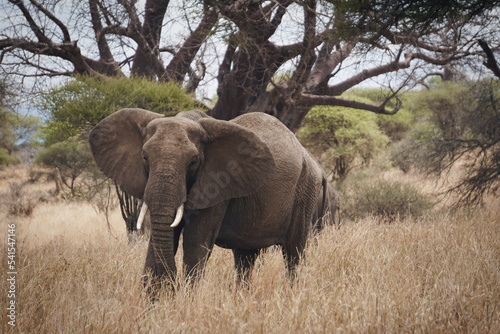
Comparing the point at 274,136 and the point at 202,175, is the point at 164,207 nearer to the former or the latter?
the point at 202,175

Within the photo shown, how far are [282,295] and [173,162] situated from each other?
1.53 meters

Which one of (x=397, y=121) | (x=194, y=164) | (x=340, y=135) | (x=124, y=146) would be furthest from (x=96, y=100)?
(x=397, y=121)

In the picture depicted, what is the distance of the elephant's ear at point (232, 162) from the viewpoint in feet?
10.2

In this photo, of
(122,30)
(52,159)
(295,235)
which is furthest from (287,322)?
(52,159)

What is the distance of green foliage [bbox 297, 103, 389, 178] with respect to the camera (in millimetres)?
16297

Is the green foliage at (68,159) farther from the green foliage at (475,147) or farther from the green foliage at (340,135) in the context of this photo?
the green foliage at (475,147)

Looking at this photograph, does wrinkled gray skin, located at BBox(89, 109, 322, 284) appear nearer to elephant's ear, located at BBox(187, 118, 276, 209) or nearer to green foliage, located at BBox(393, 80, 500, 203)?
elephant's ear, located at BBox(187, 118, 276, 209)

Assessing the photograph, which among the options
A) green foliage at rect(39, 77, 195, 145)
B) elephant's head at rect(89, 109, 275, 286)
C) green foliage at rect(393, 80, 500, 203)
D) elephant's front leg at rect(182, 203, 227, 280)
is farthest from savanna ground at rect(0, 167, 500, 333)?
green foliage at rect(393, 80, 500, 203)

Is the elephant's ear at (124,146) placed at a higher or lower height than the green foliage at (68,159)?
higher

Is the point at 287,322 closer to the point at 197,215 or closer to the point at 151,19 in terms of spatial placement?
the point at 197,215

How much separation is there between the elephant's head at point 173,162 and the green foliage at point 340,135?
13017 mm

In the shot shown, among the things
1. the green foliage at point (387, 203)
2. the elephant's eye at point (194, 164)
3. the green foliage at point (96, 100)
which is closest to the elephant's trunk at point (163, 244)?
the elephant's eye at point (194, 164)

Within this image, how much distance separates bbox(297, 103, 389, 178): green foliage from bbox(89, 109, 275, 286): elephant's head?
13.0 meters

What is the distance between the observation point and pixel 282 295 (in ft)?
11.0
